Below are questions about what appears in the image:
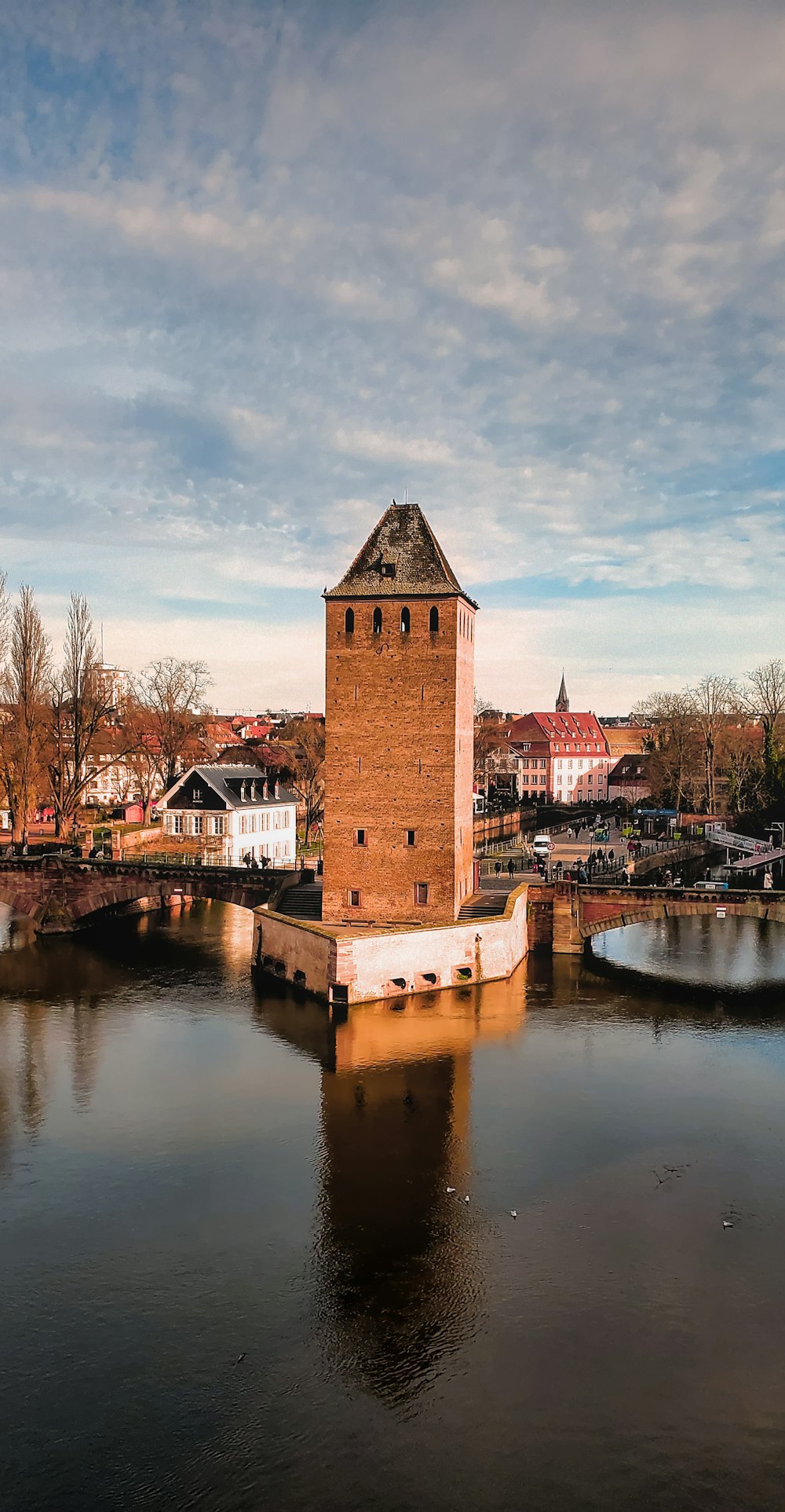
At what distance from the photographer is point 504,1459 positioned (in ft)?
43.2

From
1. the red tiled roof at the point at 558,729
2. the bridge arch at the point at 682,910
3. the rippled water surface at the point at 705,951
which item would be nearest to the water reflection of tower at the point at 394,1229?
the bridge arch at the point at 682,910

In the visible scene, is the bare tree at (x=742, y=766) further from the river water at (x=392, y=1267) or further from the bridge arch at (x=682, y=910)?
the river water at (x=392, y=1267)

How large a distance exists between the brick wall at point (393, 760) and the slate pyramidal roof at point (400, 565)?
1.25 feet

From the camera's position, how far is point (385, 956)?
1334 inches

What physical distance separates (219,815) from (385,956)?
2177cm

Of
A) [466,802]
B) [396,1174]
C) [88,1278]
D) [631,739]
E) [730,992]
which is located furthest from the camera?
[631,739]

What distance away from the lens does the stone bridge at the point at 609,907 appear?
3819 cm

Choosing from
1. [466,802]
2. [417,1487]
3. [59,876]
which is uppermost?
[466,802]

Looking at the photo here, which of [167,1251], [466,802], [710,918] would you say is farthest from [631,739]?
[167,1251]

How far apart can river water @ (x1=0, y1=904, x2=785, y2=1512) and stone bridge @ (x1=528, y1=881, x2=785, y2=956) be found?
7.67 metres

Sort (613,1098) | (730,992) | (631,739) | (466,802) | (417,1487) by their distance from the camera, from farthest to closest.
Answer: (631,739) → (466,802) → (730,992) → (613,1098) → (417,1487)

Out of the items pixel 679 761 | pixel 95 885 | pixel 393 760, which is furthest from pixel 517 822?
pixel 393 760

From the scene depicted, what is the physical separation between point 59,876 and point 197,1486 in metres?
37.0

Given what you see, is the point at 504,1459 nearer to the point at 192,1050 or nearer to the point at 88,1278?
the point at 88,1278
